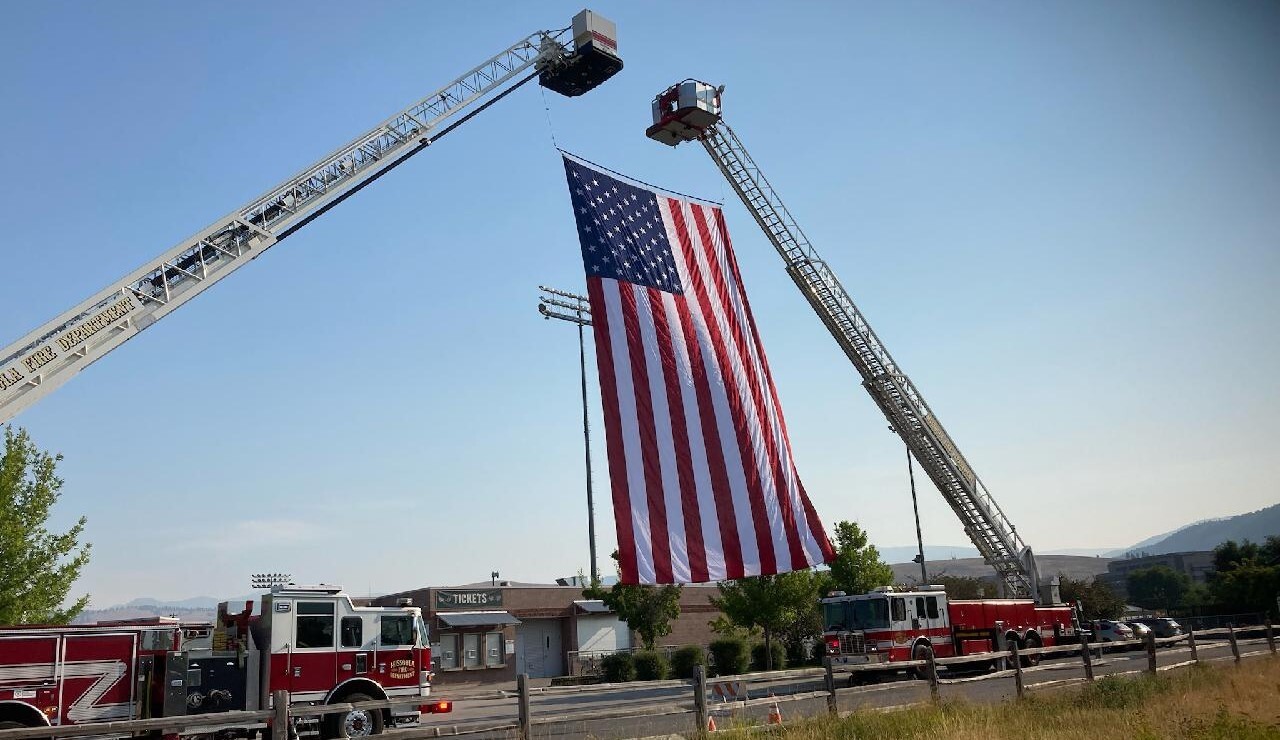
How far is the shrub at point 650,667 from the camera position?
3866 centimetres

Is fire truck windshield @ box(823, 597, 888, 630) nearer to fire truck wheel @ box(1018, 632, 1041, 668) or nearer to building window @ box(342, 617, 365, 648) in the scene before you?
fire truck wheel @ box(1018, 632, 1041, 668)

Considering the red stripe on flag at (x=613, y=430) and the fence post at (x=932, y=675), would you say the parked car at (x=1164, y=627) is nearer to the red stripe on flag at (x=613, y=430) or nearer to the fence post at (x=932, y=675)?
the fence post at (x=932, y=675)

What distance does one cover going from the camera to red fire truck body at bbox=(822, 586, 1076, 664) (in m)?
28.0

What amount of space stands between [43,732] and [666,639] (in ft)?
145

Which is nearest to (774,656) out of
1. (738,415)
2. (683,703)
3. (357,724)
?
(683,703)

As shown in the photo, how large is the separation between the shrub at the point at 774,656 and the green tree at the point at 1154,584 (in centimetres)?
12291

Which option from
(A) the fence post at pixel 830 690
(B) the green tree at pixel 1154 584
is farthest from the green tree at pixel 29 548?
(B) the green tree at pixel 1154 584

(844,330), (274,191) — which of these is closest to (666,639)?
(844,330)

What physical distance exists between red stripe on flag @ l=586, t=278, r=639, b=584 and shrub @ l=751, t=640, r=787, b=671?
3149 cm

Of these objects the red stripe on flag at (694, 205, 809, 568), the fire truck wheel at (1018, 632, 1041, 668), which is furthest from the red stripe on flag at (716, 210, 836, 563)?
the fire truck wheel at (1018, 632, 1041, 668)

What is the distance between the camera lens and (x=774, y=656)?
43.1 metres

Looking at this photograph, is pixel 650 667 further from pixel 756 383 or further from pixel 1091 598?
pixel 1091 598

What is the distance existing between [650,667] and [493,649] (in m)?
10.7

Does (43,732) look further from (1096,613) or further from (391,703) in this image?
(1096,613)
